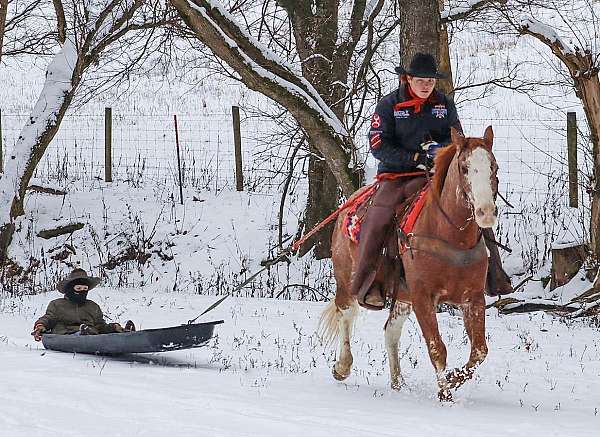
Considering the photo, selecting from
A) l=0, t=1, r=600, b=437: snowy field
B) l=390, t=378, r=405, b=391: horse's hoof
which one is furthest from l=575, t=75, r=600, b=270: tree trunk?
l=390, t=378, r=405, b=391: horse's hoof

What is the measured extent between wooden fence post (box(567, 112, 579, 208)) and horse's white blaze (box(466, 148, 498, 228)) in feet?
33.7

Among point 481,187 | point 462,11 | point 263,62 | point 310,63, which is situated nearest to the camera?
point 481,187

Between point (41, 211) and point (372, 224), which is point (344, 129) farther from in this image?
point (41, 211)

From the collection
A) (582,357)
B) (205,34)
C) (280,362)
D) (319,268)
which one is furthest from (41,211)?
(582,357)

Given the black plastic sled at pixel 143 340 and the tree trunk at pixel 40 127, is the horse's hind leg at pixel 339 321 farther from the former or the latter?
the tree trunk at pixel 40 127

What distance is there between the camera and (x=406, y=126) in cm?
771

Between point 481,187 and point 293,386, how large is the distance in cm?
237

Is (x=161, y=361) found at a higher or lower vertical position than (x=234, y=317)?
lower

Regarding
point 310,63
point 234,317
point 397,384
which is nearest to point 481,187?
point 397,384

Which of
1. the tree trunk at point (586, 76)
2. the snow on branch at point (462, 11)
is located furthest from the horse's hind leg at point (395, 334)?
the snow on branch at point (462, 11)

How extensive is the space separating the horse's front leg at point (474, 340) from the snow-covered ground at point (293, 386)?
17 centimetres

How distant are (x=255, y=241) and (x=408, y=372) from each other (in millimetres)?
9640

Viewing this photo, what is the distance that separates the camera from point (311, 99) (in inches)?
491

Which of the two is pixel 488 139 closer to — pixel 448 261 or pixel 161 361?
pixel 448 261
